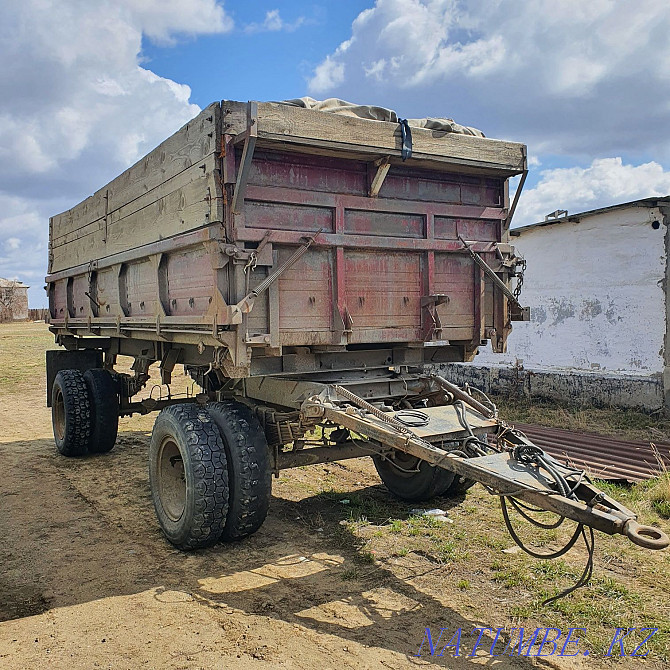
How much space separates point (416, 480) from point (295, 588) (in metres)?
1.81

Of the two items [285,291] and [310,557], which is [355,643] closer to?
[310,557]

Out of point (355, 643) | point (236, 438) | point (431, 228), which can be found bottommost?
point (355, 643)

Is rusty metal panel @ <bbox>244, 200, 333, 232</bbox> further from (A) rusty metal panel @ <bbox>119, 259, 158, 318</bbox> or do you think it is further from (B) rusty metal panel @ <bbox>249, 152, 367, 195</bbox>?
(A) rusty metal panel @ <bbox>119, 259, 158, 318</bbox>

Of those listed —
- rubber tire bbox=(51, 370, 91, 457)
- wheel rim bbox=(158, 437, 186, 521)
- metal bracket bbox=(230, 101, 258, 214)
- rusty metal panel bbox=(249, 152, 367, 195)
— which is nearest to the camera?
metal bracket bbox=(230, 101, 258, 214)

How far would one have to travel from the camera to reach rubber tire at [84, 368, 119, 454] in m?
7.50

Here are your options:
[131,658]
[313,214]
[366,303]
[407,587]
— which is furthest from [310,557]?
[313,214]

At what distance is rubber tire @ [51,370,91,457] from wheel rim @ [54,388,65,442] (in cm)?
15

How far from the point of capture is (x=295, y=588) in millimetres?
3939

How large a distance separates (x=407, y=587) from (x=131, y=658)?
65.8 inches

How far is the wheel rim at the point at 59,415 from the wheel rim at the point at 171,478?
3449mm

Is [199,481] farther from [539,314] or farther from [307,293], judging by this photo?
[539,314]

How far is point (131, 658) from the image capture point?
315 centimetres

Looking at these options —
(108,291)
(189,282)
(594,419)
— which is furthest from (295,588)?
(594,419)

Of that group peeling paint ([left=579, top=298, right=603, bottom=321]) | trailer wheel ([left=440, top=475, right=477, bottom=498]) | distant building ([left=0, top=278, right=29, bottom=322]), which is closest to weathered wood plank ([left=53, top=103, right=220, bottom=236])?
trailer wheel ([left=440, top=475, right=477, bottom=498])
